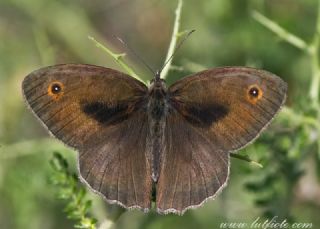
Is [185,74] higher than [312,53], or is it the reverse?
[185,74]

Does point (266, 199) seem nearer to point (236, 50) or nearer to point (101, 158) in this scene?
point (101, 158)

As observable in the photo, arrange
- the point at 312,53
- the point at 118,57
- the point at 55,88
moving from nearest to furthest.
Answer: the point at 118,57
the point at 55,88
the point at 312,53

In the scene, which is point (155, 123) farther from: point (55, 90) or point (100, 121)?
point (55, 90)

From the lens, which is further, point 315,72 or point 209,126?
point 315,72

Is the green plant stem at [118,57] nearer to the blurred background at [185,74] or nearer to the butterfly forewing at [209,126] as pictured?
the butterfly forewing at [209,126]

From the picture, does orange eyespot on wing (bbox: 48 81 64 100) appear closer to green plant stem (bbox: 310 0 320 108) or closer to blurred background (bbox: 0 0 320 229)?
blurred background (bbox: 0 0 320 229)

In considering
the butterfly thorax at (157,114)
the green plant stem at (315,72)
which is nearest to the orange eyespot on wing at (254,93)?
the butterfly thorax at (157,114)

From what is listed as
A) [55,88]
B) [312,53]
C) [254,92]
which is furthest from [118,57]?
[312,53]
